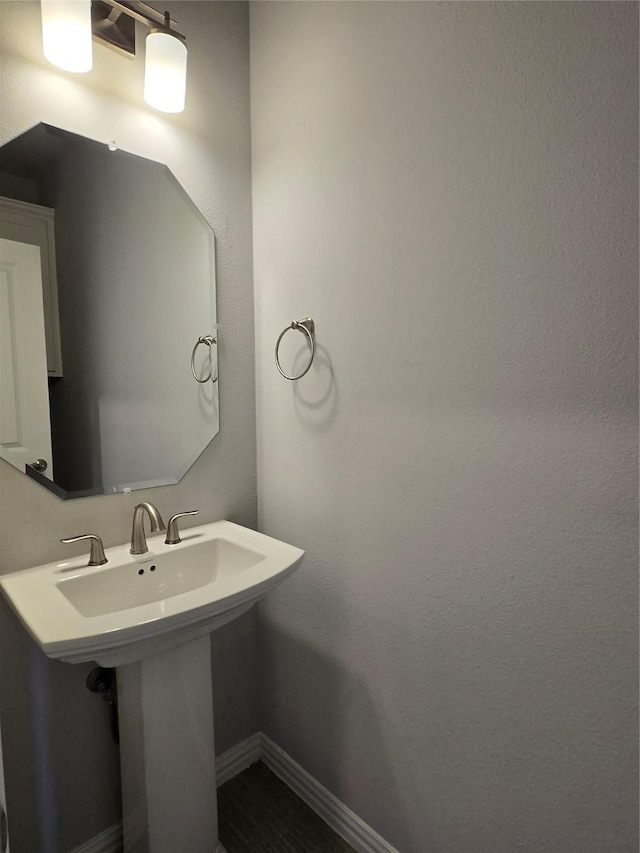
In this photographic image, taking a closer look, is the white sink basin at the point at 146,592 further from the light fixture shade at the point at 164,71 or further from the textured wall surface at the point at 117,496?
the light fixture shade at the point at 164,71

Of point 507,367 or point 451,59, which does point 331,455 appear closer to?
point 507,367

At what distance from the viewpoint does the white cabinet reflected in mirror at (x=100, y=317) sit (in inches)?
42.4

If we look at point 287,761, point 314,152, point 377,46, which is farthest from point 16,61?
point 287,761

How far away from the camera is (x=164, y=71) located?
1.16 m

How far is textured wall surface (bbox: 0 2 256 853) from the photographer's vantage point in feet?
3.50

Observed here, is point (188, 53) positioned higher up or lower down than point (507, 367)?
higher up

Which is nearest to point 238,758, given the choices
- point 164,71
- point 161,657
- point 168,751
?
point 168,751

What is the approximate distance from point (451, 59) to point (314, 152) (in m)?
0.43

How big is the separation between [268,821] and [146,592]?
83 centimetres

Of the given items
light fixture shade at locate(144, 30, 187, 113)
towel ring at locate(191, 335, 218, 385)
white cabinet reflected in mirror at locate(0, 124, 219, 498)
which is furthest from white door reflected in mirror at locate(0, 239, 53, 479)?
light fixture shade at locate(144, 30, 187, 113)

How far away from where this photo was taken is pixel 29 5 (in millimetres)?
1041

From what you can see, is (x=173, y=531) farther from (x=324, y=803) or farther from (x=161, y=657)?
(x=324, y=803)

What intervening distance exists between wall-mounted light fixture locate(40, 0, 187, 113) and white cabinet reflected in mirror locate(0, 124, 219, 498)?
6.2 inches

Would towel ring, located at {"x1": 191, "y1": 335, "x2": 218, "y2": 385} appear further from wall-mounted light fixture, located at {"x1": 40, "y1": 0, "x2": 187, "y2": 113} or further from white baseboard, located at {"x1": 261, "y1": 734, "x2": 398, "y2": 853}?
white baseboard, located at {"x1": 261, "y1": 734, "x2": 398, "y2": 853}
